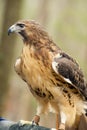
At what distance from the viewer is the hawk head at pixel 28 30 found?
5.05 metres

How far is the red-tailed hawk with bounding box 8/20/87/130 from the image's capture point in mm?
5062

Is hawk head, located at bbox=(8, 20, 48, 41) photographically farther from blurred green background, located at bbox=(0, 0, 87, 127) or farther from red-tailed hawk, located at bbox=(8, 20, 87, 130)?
blurred green background, located at bbox=(0, 0, 87, 127)

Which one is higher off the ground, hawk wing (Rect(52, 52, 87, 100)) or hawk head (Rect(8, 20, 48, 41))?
hawk head (Rect(8, 20, 48, 41))

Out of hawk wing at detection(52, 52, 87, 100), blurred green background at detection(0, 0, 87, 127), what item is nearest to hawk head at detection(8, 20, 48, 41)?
hawk wing at detection(52, 52, 87, 100)

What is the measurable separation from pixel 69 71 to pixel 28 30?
46 cm

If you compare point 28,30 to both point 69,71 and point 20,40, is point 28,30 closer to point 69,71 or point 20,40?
point 69,71

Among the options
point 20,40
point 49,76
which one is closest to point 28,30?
point 49,76

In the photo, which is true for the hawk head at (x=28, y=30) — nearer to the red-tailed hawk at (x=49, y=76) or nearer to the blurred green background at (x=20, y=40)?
the red-tailed hawk at (x=49, y=76)

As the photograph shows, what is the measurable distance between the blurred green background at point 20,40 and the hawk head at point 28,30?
288 centimetres

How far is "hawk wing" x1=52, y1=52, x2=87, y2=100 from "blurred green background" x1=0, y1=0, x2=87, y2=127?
2.81 metres

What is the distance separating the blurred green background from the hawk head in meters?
2.88

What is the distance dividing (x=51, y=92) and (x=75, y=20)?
8819 millimetres

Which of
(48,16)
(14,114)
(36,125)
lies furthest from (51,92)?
(48,16)

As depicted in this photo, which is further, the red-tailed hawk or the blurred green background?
the blurred green background
